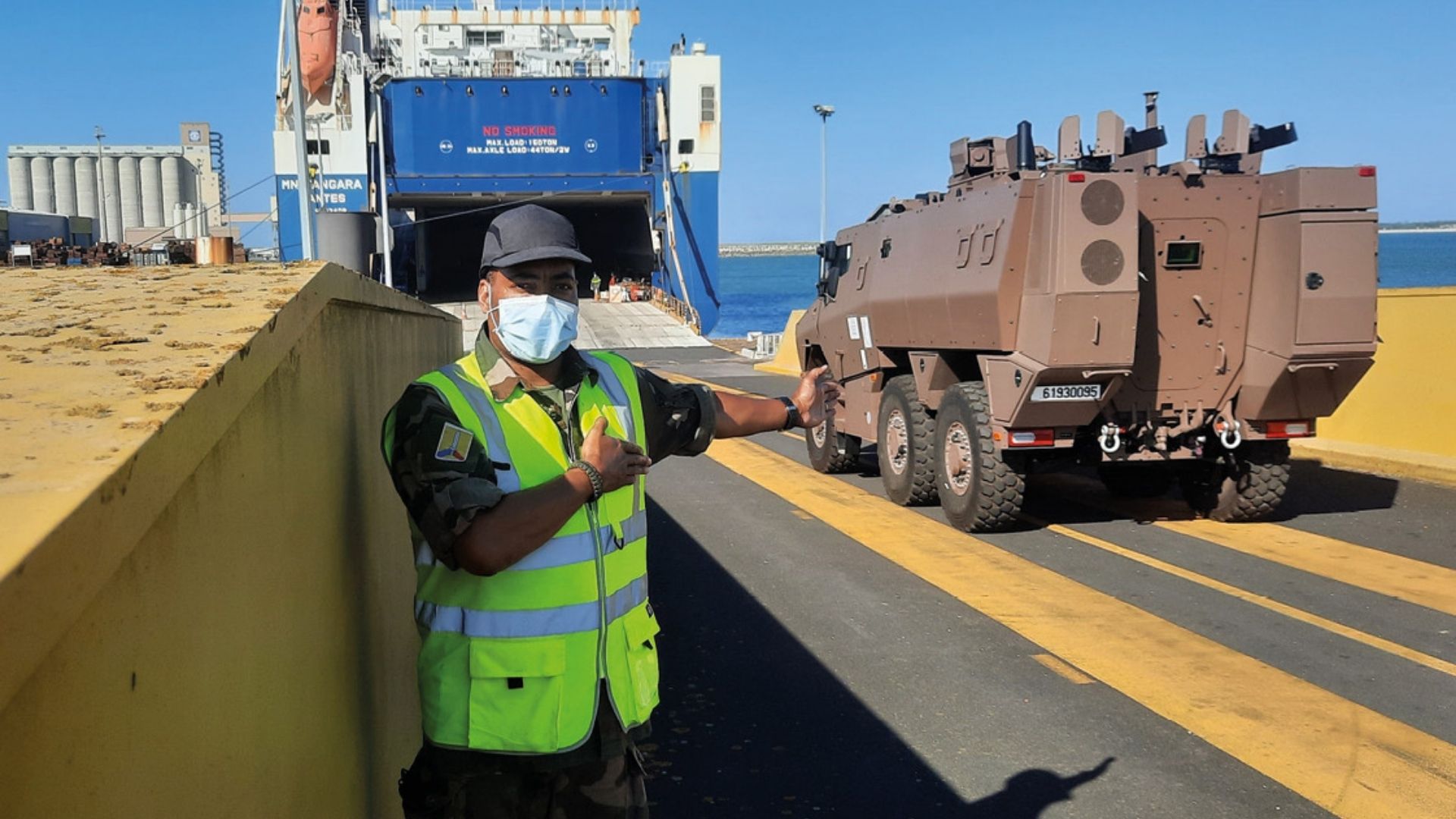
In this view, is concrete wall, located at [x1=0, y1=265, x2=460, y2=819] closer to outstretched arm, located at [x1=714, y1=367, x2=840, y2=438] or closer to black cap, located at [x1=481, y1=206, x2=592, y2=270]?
black cap, located at [x1=481, y1=206, x2=592, y2=270]

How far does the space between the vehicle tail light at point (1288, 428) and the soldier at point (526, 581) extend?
23.3ft

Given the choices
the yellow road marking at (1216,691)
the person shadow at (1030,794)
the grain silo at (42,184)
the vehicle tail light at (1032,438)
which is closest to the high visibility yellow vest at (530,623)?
the person shadow at (1030,794)

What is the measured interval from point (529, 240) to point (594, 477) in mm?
663

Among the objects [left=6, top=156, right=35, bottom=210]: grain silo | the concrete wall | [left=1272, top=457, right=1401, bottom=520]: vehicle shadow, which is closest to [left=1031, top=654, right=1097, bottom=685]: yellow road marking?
the concrete wall

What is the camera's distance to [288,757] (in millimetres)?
2021

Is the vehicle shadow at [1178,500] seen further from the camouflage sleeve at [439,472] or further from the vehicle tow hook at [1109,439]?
the camouflage sleeve at [439,472]

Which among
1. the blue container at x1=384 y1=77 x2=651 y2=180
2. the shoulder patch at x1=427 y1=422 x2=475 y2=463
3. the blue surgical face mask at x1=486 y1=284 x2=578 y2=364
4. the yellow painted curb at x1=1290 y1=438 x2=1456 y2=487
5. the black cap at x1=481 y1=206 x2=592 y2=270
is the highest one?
the blue container at x1=384 y1=77 x2=651 y2=180

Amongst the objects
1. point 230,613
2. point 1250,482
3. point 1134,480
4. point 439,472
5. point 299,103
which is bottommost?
point 1134,480

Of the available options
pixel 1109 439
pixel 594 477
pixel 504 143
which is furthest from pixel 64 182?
pixel 594 477

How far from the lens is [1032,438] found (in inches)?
326

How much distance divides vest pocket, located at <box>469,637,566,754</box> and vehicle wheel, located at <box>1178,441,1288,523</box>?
769cm

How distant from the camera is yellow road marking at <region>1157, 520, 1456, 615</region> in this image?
22.4ft

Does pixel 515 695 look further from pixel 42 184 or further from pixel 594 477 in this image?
pixel 42 184

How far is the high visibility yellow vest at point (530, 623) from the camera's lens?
241 centimetres
